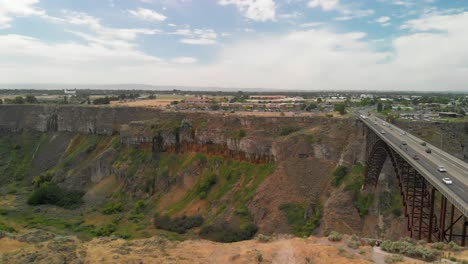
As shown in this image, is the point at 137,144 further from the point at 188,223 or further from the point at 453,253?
the point at 453,253

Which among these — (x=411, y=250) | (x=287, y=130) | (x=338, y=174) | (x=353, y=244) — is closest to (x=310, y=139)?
(x=287, y=130)

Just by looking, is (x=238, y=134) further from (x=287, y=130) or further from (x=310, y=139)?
(x=310, y=139)

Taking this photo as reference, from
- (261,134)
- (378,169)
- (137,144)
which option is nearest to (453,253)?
(378,169)

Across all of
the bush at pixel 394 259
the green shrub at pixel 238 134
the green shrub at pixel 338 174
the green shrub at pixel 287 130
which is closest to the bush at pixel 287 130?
the green shrub at pixel 287 130

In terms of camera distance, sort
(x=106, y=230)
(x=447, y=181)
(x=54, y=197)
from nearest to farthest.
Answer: (x=447, y=181)
(x=106, y=230)
(x=54, y=197)

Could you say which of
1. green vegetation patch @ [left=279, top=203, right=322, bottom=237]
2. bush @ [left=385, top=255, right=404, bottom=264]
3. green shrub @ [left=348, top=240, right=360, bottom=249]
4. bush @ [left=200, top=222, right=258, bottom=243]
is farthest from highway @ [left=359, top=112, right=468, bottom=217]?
bush @ [left=200, top=222, right=258, bottom=243]
